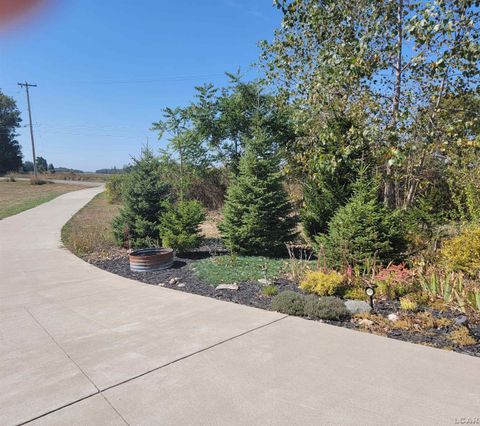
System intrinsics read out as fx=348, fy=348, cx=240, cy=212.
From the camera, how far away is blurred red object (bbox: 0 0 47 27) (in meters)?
2.09

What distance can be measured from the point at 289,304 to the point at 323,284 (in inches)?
27.3

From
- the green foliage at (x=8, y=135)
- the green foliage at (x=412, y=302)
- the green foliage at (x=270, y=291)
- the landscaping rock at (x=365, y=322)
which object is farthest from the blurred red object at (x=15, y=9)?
the green foliage at (x=8, y=135)

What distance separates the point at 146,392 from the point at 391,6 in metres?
7.28

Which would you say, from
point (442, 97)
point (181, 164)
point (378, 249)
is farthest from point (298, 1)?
point (181, 164)

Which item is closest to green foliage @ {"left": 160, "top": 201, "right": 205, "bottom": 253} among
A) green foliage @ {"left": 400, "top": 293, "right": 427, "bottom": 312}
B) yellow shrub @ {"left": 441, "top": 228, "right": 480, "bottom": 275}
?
green foliage @ {"left": 400, "top": 293, "right": 427, "bottom": 312}

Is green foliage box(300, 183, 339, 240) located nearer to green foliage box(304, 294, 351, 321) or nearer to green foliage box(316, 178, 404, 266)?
green foliage box(316, 178, 404, 266)

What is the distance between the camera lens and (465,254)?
471 centimetres

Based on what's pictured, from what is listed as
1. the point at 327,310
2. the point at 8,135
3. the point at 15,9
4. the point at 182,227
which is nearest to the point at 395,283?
the point at 327,310

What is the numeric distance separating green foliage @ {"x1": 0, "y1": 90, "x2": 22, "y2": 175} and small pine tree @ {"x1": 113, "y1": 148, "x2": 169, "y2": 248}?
6105 centimetres

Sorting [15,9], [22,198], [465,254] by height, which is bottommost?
[465,254]

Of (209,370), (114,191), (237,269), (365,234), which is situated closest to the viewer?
(209,370)

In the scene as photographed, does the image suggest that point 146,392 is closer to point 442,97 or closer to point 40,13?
point 40,13

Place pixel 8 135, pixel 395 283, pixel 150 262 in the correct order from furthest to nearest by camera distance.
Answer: pixel 8 135, pixel 150 262, pixel 395 283

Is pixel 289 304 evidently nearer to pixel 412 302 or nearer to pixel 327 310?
pixel 327 310
